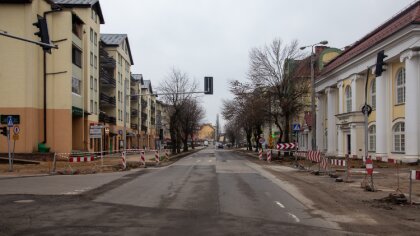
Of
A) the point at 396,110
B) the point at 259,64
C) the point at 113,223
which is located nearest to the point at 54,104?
the point at 259,64

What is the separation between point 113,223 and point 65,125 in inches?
1385

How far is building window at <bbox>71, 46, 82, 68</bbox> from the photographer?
4753 cm

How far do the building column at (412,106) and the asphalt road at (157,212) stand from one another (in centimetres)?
2025

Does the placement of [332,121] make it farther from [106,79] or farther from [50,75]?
[50,75]

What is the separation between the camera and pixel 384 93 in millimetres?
40781

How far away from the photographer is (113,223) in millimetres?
10406

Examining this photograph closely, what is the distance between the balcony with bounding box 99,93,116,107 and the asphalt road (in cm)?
4548

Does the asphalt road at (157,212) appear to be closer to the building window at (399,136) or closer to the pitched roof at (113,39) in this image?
the building window at (399,136)

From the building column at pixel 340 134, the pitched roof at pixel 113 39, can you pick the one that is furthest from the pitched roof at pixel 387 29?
the pitched roof at pixel 113 39

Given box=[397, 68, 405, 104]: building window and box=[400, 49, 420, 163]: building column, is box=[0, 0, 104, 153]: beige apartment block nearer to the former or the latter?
box=[397, 68, 405, 104]: building window

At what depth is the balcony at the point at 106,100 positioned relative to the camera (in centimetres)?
6344

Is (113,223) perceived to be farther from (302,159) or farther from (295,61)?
(295,61)

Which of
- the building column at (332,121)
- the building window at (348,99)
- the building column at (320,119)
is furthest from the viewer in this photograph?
the building column at (320,119)

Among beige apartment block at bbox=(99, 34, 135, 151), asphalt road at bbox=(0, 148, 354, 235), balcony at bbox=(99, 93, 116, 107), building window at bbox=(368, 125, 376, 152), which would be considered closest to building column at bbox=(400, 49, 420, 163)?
building window at bbox=(368, 125, 376, 152)
